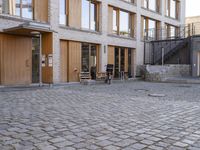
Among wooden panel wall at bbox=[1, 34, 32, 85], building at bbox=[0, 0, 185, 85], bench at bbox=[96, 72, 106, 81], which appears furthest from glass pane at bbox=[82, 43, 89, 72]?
wooden panel wall at bbox=[1, 34, 32, 85]

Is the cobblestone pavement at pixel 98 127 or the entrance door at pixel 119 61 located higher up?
the entrance door at pixel 119 61

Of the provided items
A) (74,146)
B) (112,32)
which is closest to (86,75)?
(112,32)

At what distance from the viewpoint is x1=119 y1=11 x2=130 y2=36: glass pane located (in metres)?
21.6

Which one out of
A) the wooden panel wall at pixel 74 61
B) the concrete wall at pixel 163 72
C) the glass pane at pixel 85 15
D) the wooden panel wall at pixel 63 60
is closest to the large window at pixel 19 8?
the wooden panel wall at pixel 63 60

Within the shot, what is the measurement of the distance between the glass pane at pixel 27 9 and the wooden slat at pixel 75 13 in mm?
3006

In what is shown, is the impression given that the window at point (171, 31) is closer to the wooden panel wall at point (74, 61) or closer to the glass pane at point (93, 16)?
the glass pane at point (93, 16)

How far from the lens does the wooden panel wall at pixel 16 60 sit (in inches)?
523

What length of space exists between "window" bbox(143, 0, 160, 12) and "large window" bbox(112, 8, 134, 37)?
2.79 meters

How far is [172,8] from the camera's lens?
29.1 m

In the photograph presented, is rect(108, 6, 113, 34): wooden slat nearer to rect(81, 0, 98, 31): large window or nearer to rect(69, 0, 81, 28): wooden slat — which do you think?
rect(81, 0, 98, 31): large window

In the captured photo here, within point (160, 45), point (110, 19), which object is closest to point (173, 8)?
point (160, 45)

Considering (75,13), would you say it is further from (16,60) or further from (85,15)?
(16,60)

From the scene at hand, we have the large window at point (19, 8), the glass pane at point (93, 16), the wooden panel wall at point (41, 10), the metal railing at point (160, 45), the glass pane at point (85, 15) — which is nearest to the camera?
the large window at point (19, 8)

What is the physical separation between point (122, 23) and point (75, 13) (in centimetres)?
583
